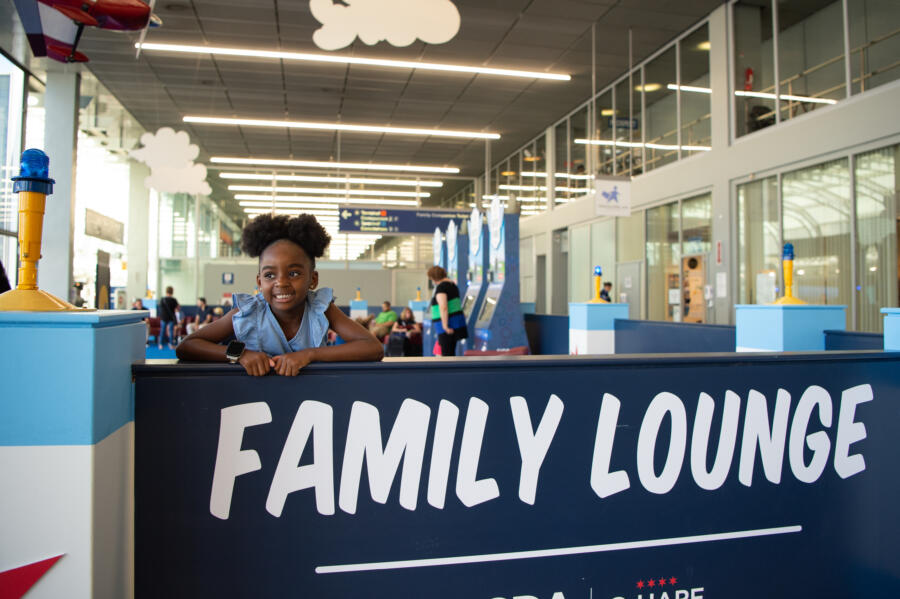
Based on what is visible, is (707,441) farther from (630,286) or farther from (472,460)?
(630,286)

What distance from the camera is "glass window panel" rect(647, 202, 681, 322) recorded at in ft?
29.7

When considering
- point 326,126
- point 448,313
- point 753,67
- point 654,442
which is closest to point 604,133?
point 753,67

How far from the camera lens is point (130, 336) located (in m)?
1.42

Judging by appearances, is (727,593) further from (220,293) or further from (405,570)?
(220,293)

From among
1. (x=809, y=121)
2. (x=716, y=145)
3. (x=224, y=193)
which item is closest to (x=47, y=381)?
(x=809, y=121)

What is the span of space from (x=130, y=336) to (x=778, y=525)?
6.10 ft

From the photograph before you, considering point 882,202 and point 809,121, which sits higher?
point 809,121

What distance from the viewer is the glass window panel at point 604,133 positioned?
11.1m

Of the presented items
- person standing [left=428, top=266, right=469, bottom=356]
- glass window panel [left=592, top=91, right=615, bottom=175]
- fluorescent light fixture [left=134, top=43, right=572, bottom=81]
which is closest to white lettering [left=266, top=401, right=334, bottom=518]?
person standing [left=428, top=266, right=469, bottom=356]

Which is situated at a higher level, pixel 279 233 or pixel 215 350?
pixel 279 233

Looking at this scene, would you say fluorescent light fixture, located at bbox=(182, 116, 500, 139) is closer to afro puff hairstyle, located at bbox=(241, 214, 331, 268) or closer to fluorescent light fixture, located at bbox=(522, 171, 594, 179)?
fluorescent light fixture, located at bbox=(522, 171, 594, 179)

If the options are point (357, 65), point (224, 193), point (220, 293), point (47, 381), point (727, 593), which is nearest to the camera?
point (47, 381)

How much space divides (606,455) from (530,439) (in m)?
0.23

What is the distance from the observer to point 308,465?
1471mm
